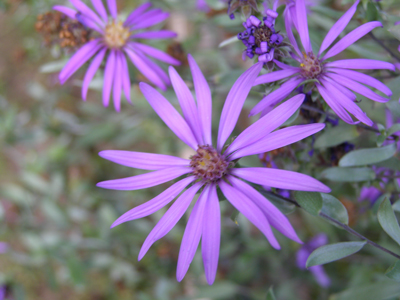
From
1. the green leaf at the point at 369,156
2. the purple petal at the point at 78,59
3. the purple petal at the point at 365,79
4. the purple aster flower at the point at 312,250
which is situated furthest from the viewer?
the purple aster flower at the point at 312,250

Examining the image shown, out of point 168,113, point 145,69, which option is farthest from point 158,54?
point 168,113

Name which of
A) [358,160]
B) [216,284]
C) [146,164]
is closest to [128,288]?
[216,284]

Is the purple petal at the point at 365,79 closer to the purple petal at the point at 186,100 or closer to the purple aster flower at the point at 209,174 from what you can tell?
the purple aster flower at the point at 209,174

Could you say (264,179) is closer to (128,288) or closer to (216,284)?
(216,284)

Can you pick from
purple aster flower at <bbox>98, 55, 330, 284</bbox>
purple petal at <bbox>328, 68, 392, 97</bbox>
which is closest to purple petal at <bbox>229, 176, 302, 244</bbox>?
purple aster flower at <bbox>98, 55, 330, 284</bbox>

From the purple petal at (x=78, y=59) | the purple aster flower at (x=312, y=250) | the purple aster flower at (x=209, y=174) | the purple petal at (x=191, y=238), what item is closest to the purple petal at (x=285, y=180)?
the purple aster flower at (x=209, y=174)

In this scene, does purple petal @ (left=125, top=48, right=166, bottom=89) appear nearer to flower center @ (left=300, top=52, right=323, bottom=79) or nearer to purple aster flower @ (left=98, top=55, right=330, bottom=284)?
purple aster flower @ (left=98, top=55, right=330, bottom=284)
